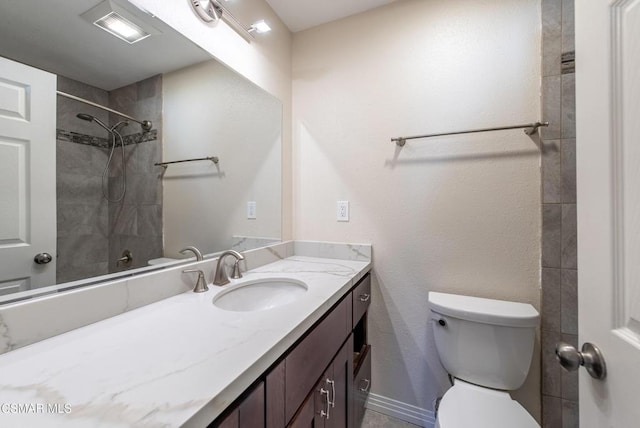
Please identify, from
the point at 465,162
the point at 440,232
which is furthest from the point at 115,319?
the point at 465,162

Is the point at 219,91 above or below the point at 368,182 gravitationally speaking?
above

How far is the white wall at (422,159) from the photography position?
1.24 m

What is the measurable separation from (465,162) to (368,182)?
522 mm

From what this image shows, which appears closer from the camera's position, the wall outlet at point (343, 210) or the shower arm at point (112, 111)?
the shower arm at point (112, 111)

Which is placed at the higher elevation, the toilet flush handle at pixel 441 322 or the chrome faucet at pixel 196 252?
the chrome faucet at pixel 196 252

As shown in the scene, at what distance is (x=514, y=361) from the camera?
1.09 meters

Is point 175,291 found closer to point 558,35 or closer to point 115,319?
point 115,319

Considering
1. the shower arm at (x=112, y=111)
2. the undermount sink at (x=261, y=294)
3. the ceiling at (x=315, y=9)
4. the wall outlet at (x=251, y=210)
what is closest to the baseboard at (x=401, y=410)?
the undermount sink at (x=261, y=294)

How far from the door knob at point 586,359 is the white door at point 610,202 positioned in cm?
1

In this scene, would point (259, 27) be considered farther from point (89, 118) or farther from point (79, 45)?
point (89, 118)

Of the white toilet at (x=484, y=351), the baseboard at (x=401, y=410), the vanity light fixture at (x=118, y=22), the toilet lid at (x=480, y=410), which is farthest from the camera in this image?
the baseboard at (x=401, y=410)

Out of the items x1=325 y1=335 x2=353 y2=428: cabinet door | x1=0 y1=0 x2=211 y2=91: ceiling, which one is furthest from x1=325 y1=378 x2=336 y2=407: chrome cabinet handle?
x1=0 y1=0 x2=211 y2=91: ceiling

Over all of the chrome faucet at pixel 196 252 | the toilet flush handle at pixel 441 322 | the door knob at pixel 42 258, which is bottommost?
the toilet flush handle at pixel 441 322

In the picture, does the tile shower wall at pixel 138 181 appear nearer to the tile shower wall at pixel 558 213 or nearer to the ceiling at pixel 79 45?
the ceiling at pixel 79 45
